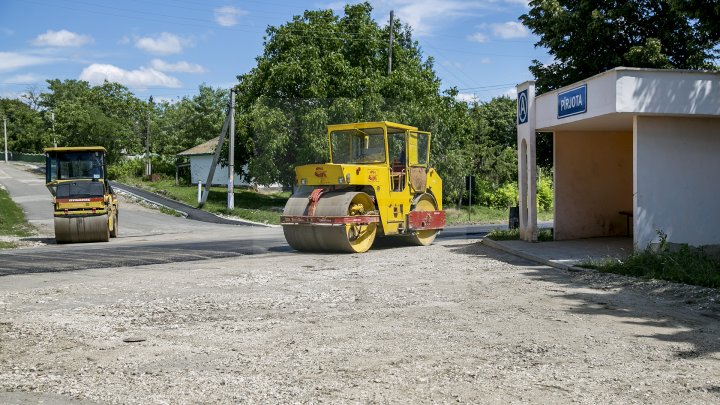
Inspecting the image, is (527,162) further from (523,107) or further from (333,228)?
(333,228)

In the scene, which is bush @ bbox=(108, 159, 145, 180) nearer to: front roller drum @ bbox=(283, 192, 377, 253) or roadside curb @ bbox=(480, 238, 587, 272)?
front roller drum @ bbox=(283, 192, 377, 253)

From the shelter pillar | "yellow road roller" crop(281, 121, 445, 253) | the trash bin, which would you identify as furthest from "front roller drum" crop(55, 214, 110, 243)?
the shelter pillar

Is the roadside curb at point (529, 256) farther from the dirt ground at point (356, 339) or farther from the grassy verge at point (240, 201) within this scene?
the grassy verge at point (240, 201)

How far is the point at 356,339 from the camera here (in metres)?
7.94

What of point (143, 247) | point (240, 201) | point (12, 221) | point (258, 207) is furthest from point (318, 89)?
point (143, 247)

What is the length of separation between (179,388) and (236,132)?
37.2m

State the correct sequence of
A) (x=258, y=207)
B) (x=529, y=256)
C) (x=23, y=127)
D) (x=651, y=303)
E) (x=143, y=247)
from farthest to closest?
1. (x=23, y=127)
2. (x=258, y=207)
3. (x=143, y=247)
4. (x=529, y=256)
5. (x=651, y=303)

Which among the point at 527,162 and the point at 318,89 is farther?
the point at 318,89

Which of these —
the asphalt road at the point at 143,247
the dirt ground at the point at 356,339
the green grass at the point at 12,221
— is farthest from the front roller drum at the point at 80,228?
the dirt ground at the point at 356,339

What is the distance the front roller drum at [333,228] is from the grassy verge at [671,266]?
17.9 feet

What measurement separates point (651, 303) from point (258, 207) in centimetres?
3406

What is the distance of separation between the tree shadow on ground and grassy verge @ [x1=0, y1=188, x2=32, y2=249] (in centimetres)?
1717

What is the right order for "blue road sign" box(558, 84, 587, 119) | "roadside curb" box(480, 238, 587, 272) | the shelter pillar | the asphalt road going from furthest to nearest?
the shelter pillar < "blue road sign" box(558, 84, 587, 119) < the asphalt road < "roadside curb" box(480, 238, 587, 272)

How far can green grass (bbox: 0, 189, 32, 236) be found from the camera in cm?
2862
